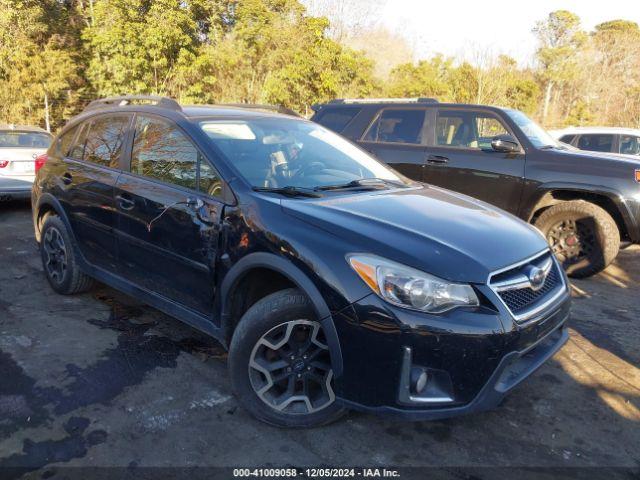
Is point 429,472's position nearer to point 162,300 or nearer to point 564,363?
point 564,363

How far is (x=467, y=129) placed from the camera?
614 cm

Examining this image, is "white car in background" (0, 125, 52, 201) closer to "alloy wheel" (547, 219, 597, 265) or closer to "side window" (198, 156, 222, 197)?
"side window" (198, 156, 222, 197)

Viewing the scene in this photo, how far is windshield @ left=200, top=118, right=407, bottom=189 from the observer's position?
3135 mm

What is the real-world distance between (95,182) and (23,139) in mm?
5799

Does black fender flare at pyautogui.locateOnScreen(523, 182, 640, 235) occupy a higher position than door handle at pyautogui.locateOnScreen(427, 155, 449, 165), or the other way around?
door handle at pyautogui.locateOnScreen(427, 155, 449, 165)

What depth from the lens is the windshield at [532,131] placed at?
583 cm

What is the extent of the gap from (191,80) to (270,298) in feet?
61.6

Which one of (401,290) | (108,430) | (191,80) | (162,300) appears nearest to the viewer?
(401,290)

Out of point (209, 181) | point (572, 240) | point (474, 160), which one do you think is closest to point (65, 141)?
point (209, 181)

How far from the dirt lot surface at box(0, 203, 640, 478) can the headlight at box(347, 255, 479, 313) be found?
810mm

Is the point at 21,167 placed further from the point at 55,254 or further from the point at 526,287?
the point at 526,287

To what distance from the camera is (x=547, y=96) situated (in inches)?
1054

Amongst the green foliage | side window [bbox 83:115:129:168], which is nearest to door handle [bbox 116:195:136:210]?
side window [bbox 83:115:129:168]

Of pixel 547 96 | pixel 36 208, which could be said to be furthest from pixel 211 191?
pixel 547 96
